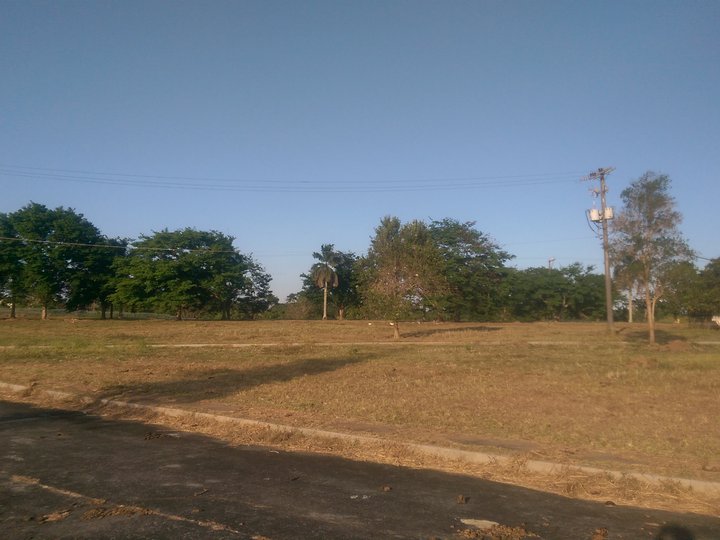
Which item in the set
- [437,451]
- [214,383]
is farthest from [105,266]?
[437,451]

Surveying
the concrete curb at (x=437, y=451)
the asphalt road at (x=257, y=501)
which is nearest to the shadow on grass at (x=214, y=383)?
the concrete curb at (x=437, y=451)

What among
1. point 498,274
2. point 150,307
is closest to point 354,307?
point 498,274

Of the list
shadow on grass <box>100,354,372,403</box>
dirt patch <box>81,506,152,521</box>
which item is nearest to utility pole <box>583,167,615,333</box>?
shadow on grass <box>100,354,372,403</box>

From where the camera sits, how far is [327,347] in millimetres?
24328

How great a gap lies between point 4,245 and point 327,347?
40228 millimetres

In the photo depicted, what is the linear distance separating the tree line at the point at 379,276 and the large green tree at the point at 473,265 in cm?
13

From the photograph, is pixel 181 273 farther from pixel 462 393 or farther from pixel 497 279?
pixel 462 393

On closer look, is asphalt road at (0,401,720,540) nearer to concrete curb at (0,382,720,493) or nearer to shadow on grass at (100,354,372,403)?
concrete curb at (0,382,720,493)

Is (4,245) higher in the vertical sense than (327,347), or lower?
higher

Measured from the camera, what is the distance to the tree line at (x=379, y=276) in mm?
24766

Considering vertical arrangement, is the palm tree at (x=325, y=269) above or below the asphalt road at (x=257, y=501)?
above

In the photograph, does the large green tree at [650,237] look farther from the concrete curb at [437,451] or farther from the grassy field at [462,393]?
the concrete curb at [437,451]

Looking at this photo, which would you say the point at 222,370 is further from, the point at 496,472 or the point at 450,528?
the point at 450,528

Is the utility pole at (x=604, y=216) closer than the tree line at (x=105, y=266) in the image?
Yes
